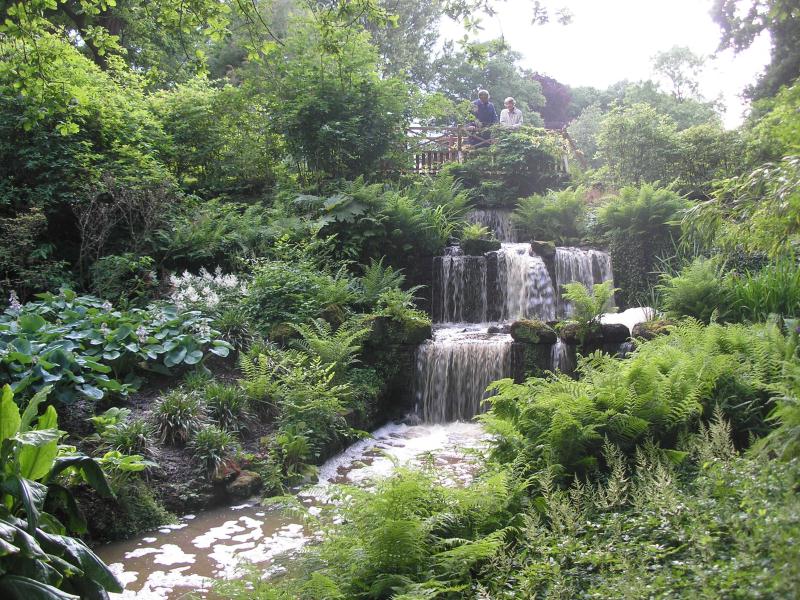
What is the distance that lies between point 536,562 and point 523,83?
100.0 feet

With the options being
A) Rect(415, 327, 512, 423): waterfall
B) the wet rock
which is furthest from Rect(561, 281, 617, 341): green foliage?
the wet rock

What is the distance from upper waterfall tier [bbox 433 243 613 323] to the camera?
10969 mm

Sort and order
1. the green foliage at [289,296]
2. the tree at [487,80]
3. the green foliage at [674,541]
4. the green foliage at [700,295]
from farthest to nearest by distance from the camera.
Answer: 1. the tree at [487,80]
2. the green foliage at [289,296]
3. the green foliage at [700,295]
4. the green foliage at [674,541]

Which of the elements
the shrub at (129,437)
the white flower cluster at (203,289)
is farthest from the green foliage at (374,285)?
the shrub at (129,437)

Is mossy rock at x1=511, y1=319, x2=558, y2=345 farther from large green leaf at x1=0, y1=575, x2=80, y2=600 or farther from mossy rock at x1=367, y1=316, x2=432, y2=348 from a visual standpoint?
large green leaf at x1=0, y1=575, x2=80, y2=600

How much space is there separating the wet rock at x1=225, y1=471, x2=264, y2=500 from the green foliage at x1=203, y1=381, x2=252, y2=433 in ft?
2.05

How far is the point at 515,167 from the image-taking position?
49.8 feet

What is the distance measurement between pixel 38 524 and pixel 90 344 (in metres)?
3.56

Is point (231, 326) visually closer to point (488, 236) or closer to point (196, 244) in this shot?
point (196, 244)

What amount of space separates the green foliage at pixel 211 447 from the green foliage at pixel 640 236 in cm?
781

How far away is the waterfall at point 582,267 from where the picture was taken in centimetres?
1134

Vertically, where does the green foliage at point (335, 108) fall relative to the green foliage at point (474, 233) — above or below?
above

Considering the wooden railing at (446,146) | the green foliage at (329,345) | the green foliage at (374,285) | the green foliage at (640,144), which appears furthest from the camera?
the wooden railing at (446,146)

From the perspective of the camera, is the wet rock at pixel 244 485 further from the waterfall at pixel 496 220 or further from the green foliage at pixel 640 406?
the waterfall at pixel 496 220
